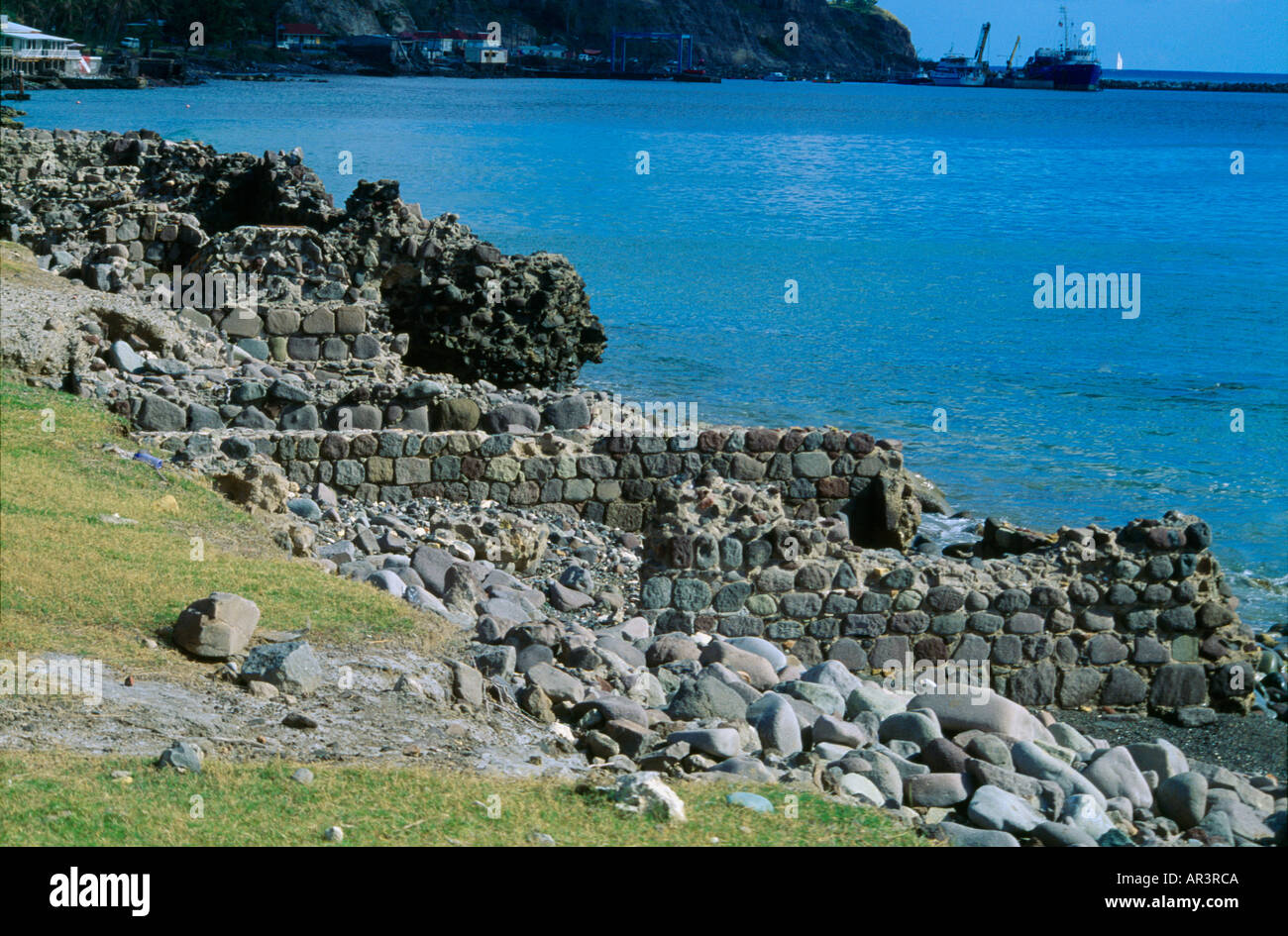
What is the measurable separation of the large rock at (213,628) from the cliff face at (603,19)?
150650mm

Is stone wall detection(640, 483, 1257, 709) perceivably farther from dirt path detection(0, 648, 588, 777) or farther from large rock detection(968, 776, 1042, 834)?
large rock detection(968, 776, 1042, 834)

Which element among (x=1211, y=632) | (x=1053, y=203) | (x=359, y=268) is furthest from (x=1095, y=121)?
(x=1211, y=632)

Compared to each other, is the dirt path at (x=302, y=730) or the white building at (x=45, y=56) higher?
the white building at (x=45, y=56)

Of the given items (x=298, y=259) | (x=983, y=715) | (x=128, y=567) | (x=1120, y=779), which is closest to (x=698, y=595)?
(x=983, y=715)

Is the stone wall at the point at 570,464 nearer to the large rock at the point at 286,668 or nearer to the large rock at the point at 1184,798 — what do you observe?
the large rock at the point at 286,668

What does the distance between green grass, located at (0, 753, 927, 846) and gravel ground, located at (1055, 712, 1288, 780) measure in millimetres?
4188

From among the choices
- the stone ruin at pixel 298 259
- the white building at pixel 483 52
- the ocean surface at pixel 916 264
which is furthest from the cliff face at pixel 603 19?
the stone ruin at pixel 298 259

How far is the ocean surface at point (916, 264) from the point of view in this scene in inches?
1090

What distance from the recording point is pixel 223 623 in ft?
29.5

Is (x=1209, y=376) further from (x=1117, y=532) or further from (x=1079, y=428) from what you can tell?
(x=1117, y=532)

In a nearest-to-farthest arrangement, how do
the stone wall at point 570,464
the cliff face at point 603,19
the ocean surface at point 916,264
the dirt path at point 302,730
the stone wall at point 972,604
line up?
the dirt path at point 302,730, the stone wall at point 972,604, the stone wall at point 570,464, the ocean surface at point 916,264, the cliff face at point 603,19

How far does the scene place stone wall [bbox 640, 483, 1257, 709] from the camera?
37.0 ft

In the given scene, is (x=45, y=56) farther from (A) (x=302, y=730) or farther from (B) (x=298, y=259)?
(A) (x=302, y=730)

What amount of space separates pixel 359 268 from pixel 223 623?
15.1 metres
